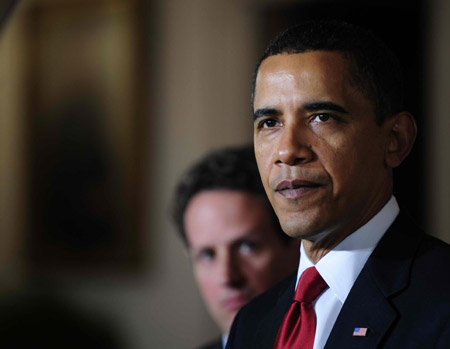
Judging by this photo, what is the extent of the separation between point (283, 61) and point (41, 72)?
4.49 metres

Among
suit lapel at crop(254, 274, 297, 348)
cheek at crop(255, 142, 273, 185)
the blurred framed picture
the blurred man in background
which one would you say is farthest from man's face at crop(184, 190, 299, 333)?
the blurred framed picture

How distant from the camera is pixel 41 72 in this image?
16.4 ft

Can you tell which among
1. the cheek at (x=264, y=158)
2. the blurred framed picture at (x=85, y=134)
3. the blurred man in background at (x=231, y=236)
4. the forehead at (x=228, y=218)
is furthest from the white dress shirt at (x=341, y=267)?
the blurred framed picture at (x=85, y=134)

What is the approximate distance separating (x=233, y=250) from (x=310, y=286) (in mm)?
897

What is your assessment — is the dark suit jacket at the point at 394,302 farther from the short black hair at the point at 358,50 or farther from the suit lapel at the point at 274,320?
the short black hair at the point at 358,50

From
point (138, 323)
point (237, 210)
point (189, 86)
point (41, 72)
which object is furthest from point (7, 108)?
point (237, 210)

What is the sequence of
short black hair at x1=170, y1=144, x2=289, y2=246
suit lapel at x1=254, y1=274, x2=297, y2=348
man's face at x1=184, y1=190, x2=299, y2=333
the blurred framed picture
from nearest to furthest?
suit lapel at x1=254, y1=274, x2=297, y2=348
man's face at x1=184, y1=190, x2=299, y2=333
short black hair at x1=170, y1=144, x2=289, y2=246
the blurred framed picture

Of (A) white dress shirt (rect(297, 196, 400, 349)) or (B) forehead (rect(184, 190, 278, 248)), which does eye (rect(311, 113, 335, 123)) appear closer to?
(A) white dress shirt (rect(297, 196, 400, 349))

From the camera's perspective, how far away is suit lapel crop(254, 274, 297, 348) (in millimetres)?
843

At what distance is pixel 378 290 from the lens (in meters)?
0.79

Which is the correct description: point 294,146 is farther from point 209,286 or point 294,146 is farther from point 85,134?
point 85,134

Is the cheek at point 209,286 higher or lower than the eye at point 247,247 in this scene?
lower

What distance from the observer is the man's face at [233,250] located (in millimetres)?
1635

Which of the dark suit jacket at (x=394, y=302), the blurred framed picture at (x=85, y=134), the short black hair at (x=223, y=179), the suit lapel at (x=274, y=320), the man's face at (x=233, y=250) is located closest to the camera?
the dark suit jacket at (x=394, y=302)
